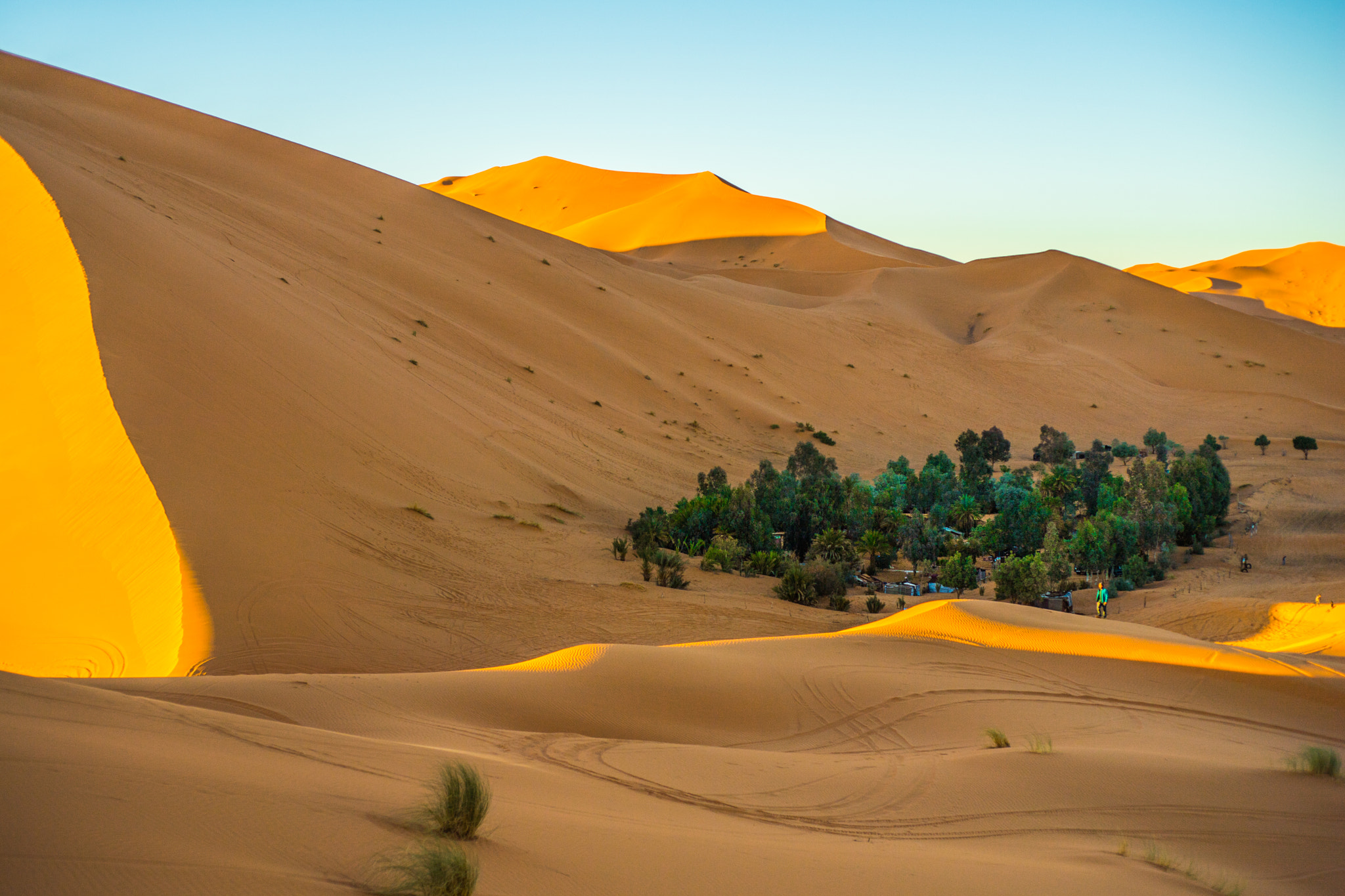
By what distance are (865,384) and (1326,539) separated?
24029mm

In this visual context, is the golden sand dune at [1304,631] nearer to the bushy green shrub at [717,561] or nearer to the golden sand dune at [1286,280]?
the bushy green shrub at [717,561]

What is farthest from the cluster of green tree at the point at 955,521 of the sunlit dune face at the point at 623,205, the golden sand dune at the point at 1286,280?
the golden sand dune at the point at 1286,280

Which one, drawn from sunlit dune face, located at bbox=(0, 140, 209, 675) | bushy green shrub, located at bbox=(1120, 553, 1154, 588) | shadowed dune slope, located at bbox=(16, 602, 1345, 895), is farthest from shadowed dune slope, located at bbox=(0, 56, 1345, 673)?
bushy green shrub, located at bbox=(1120, 553, 1154, 588)

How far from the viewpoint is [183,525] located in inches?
444

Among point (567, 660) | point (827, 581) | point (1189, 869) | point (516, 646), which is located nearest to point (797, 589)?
point (827, 581)

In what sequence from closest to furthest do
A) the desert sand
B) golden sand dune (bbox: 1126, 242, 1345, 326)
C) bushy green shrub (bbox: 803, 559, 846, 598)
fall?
1. the desert sand
2. bushy green shrub (bbox: 803, 559, 846, 598)
3. golden sand dune (bbox: 1126, 242, 1345, 326)

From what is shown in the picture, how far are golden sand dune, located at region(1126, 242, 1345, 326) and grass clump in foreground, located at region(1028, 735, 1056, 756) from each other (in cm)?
11174

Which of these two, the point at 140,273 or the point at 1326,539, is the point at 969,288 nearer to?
the point at 1326,539

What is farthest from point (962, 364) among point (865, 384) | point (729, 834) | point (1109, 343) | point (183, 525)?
point (729, 834)

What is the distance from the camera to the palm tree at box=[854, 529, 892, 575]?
20.0m

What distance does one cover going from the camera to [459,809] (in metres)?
4.17

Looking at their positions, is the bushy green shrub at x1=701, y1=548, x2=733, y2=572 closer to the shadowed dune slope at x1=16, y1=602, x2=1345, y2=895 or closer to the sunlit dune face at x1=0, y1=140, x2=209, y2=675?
the shadowed dune slope at x1=16, y1=602, x2=1345, y2=895

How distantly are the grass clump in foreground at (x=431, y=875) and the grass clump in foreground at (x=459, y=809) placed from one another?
508 mm

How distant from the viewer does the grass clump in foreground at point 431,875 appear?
3363 millimetres
